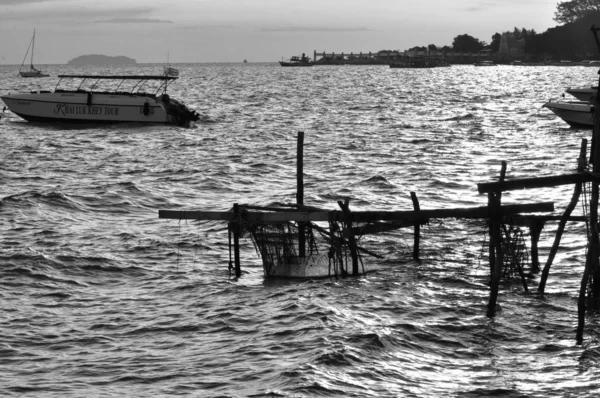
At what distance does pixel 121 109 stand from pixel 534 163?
94.0 feet

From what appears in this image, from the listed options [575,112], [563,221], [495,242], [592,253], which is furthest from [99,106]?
[592,253]

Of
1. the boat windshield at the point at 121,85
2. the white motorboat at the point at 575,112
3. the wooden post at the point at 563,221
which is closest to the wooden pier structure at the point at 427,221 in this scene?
the wooden post at the point at 563,221

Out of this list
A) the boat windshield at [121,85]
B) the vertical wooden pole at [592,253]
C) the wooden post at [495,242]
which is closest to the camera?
the vertical wooden pole at [592,253]

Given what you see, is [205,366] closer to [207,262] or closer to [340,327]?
[340,327]

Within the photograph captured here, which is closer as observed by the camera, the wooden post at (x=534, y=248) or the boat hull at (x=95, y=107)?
the wooden post at (x=534, y=248)

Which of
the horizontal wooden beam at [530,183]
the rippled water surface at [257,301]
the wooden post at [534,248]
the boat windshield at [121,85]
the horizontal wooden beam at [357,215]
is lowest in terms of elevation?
the rippled water surface at [257,301]

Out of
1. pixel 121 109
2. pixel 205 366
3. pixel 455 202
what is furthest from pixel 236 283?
pixel 121 109

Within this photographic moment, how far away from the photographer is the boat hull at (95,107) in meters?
59.8

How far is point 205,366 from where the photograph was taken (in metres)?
15.2

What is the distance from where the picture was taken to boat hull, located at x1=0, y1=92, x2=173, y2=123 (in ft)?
196

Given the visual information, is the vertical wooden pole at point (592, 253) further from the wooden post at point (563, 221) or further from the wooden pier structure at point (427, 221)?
the wooden post at point (563, 221)

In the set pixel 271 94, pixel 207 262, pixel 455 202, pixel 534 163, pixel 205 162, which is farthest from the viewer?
pixel 271 94

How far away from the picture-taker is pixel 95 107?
198 feet

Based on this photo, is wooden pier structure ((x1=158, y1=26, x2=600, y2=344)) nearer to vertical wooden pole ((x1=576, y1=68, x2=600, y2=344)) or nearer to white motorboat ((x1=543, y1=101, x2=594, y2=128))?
vertical wooden pole ((x1=576, y1=68, x2=600, y2=344))
